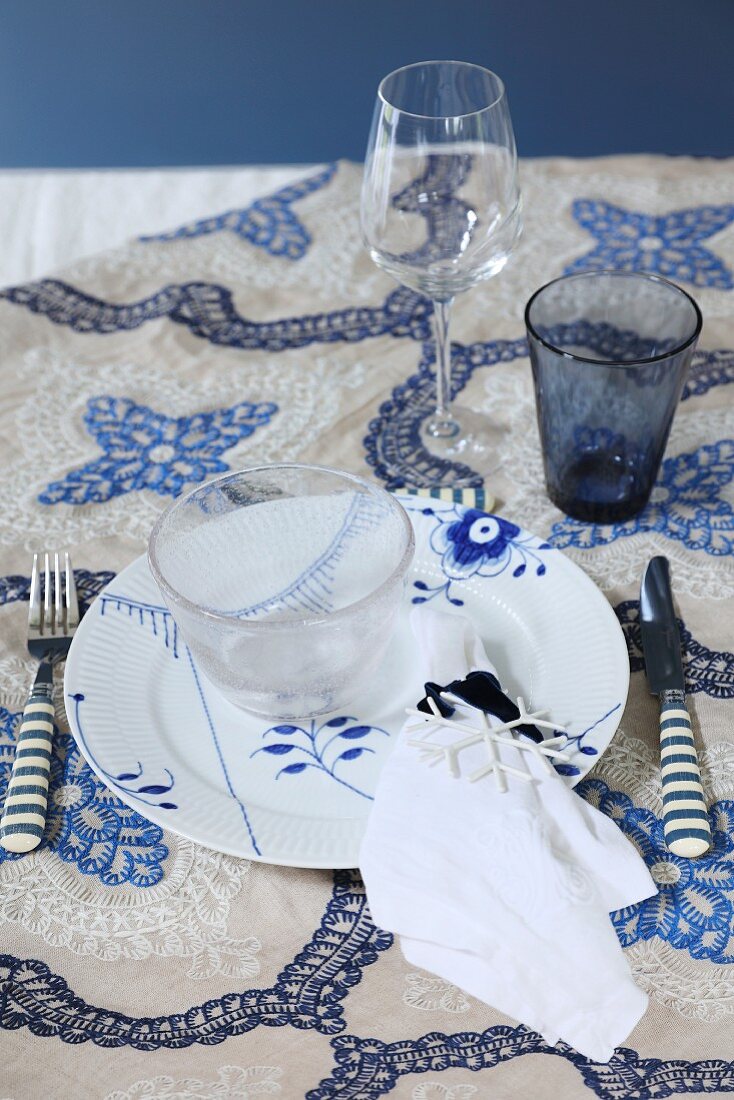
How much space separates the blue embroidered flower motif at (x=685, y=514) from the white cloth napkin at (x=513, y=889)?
0.28 m

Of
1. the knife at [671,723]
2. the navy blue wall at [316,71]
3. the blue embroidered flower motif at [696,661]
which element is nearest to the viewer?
the knife at [671,723]

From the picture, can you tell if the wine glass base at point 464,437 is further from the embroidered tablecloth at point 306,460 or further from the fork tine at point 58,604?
the fork tine at point 58,604

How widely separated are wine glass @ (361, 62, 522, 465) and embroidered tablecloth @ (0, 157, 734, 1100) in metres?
0.15

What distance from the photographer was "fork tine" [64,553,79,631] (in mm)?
729

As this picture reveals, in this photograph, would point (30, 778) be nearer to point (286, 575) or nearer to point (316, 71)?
point (286, 575)

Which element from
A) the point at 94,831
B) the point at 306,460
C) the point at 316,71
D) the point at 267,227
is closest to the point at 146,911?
the point at 94,831

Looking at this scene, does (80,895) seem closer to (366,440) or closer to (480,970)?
(480,970)

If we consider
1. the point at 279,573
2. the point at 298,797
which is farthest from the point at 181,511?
the point at 298,797

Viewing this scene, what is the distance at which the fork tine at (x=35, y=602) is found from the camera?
73cm

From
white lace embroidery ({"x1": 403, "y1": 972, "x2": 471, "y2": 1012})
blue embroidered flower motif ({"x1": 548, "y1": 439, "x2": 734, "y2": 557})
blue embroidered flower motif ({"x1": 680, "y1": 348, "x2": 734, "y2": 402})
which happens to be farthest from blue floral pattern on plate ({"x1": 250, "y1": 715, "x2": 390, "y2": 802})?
blue embroidered flower motif ({"x1": 680, "y1": 348, "x2": 734, "y2": 402})

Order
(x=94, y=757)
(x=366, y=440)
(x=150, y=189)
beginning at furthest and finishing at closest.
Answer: (x=150, y=189) → (x=366, y=440) → (x=94, y=757)

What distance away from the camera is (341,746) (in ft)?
2.00

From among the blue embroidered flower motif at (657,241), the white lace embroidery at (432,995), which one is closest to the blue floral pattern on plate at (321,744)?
the white lace embroidery at (432,995)

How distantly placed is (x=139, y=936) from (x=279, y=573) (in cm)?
25
